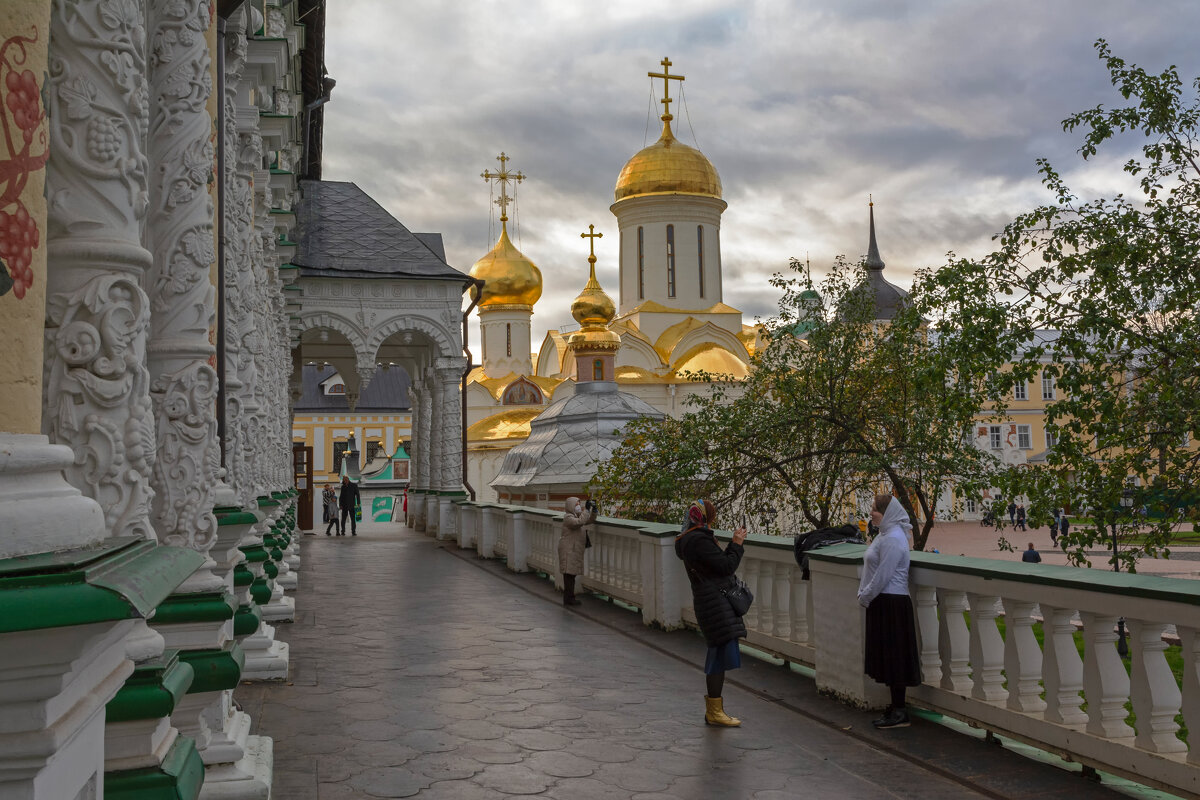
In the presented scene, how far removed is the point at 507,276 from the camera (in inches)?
2479

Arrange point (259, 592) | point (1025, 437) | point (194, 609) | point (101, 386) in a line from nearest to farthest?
point (101, 386) → point (194, 609) → point (259, 592) → point (1025, 437)

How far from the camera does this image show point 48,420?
2965mm

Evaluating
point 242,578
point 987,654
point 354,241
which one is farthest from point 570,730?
point 354,241

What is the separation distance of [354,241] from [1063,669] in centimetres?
2456

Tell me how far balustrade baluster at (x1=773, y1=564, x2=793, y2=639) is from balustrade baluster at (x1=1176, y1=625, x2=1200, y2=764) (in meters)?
4.30

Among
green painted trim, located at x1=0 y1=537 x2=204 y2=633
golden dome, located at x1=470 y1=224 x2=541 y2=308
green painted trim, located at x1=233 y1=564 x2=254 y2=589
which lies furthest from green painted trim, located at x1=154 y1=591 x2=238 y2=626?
golden dome, located at x1=470 y1=224 x2=541 y2=308

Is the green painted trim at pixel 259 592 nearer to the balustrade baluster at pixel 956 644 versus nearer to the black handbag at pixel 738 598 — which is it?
the black handbag at pixel 738 598

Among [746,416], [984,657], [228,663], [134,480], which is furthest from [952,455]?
[134,480]

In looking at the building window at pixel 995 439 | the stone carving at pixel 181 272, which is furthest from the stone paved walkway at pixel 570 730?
the building window at pixel 995 439

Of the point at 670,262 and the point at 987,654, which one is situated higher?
the point at 670,262

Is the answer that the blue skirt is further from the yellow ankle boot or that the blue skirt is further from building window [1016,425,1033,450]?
building window [1016,425,1033,450]

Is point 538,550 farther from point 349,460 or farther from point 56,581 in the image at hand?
point 349,460

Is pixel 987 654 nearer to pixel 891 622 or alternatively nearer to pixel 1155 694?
pixel 891 622

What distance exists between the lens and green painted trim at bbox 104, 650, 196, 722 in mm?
3178
